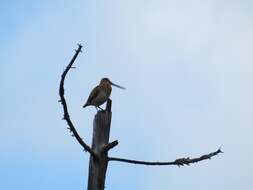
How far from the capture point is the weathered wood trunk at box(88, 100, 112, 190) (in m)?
8.25

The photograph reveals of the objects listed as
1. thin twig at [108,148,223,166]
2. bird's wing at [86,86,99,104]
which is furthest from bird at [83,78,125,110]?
thin twig at [108,148,223,166]

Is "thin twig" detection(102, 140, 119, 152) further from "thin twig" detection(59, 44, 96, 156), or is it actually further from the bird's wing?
the bird's wing

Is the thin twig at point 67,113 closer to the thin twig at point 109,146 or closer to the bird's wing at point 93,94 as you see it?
the thin twig at point 109,146

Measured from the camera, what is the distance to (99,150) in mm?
8445

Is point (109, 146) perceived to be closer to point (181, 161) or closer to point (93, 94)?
point (181, 161)

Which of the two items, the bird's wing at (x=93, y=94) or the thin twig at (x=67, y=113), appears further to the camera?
the bird's wing at (x=93, y=94)

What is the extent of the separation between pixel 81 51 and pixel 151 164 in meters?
2.01

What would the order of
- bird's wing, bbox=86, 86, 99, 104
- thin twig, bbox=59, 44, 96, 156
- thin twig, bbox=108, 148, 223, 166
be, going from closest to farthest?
1. thin twig, bbox=59, 44, 96, 156
2. thin twig, bbox=108, 148, 223, 166
3. bird's wing, bbox=86, 86, 99, 104

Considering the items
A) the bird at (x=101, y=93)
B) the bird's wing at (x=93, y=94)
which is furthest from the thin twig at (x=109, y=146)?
the bird's wing at (x=93, y=94)

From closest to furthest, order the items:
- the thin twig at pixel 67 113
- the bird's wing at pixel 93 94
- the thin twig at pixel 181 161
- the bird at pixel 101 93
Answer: the thin twig at pixel 67 113, the thin twig at pixel 181 161, the bird at pixel 101 93, the bird's wing at pixel 93 94

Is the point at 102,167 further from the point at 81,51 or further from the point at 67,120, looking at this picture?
the point at 81,51

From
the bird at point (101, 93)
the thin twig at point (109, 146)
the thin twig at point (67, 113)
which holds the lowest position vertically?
the thin twig at point (109, 146)

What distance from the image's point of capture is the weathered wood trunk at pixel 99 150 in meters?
8.25

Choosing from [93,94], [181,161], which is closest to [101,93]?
[93,94]
